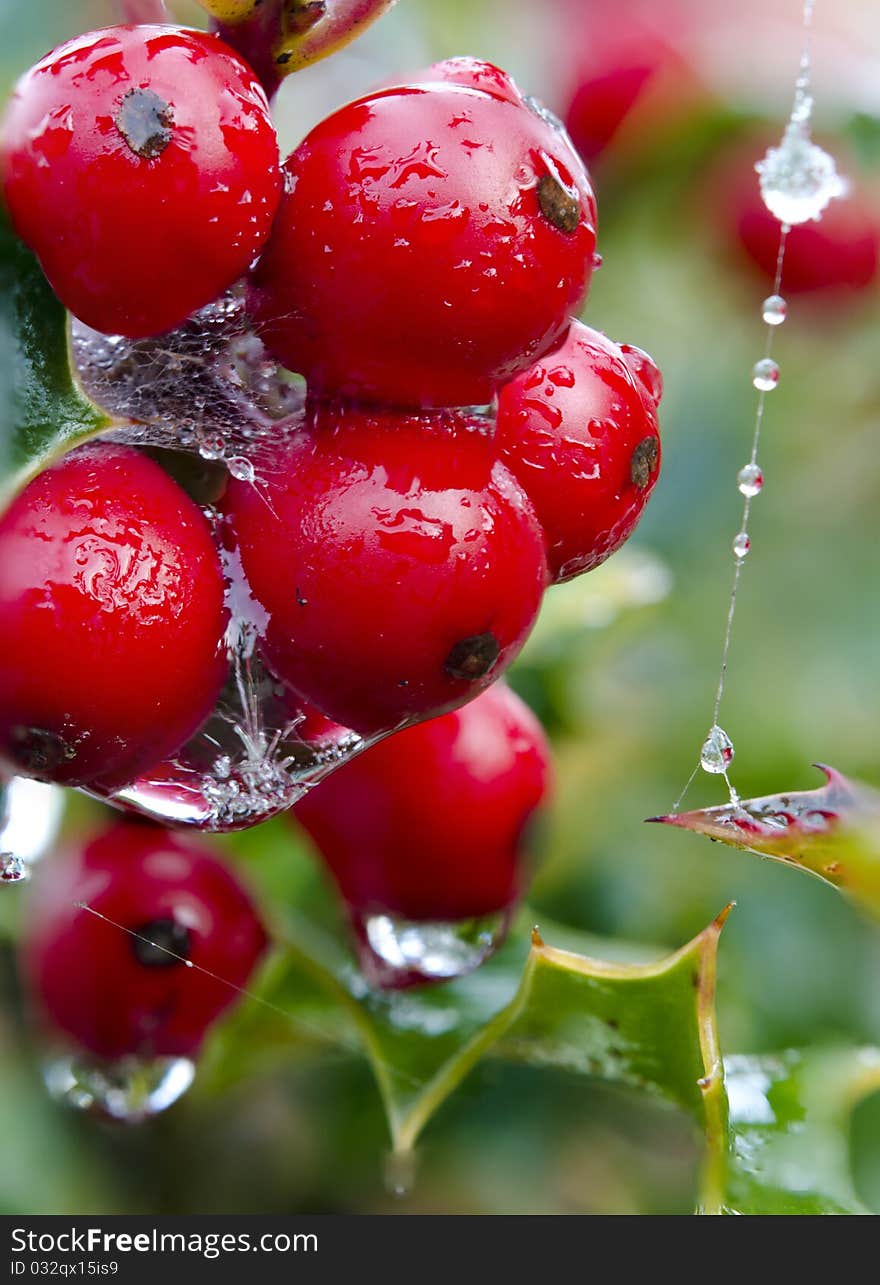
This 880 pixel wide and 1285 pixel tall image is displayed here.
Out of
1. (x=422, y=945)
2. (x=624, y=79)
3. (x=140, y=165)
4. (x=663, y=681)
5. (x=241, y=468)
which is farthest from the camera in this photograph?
(x=663, y=681)

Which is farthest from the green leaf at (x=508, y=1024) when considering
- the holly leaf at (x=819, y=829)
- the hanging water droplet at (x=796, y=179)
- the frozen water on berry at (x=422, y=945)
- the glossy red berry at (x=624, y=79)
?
the glossy red berry at (x=624, y=79)

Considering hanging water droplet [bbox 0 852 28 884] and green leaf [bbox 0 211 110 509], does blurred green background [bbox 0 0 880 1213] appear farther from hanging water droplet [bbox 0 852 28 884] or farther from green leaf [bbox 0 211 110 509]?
hanging water droplet [bbox 0 852 28 884]

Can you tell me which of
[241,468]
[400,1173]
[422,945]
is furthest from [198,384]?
[400,1173]

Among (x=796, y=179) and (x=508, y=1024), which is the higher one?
(x=796, y=179)

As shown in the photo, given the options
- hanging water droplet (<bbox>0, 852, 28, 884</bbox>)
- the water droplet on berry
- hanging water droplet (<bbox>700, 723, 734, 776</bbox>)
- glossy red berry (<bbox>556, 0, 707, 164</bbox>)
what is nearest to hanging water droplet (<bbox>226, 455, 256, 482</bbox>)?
the water droplet on berry

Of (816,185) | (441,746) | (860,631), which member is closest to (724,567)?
(860,631)

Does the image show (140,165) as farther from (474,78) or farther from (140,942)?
(140,942)

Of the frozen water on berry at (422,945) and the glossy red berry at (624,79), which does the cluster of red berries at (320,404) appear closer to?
the frozen water on berry at (422,945)
